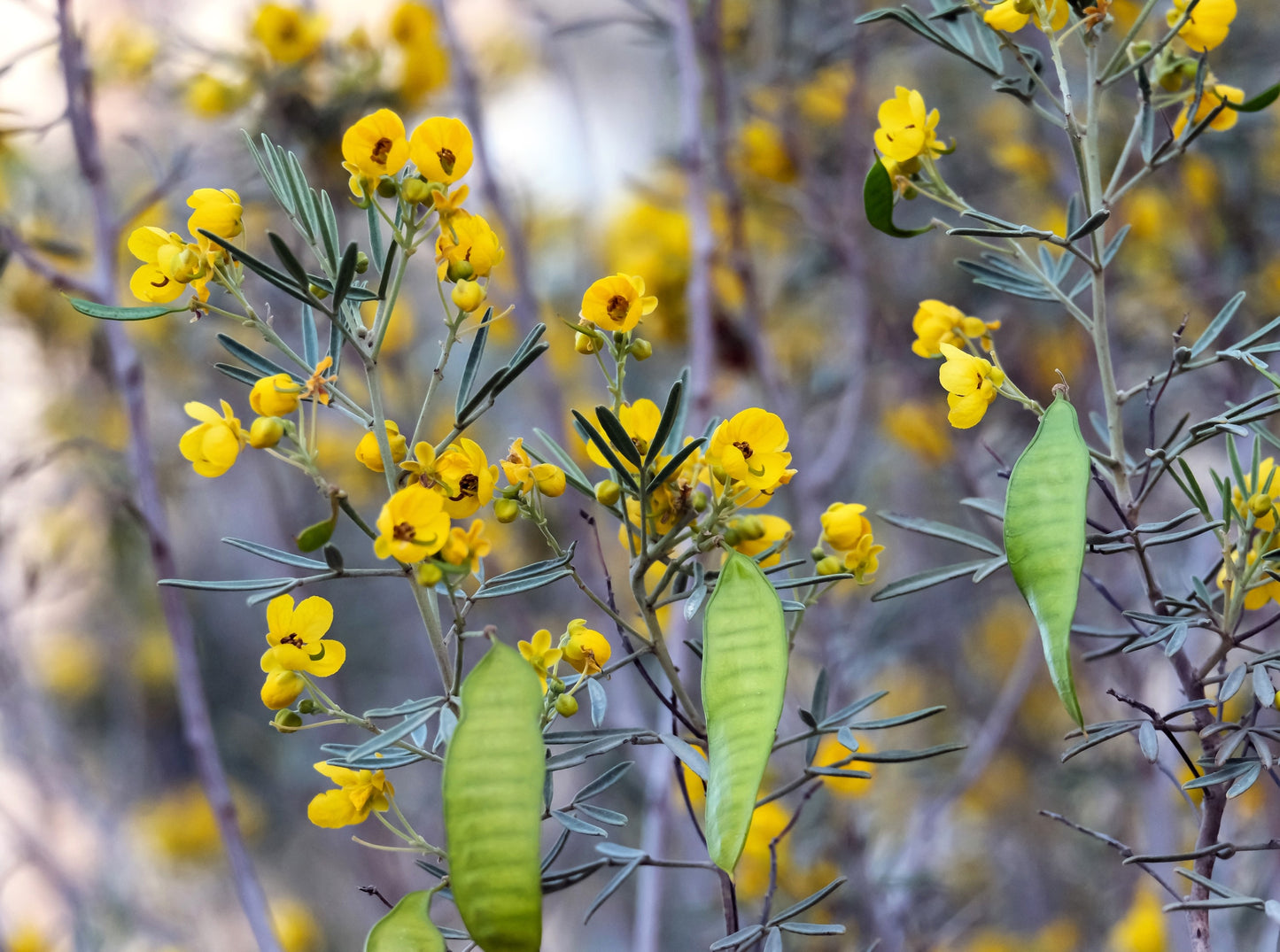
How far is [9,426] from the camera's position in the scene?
178cm

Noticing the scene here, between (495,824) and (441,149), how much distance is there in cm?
29

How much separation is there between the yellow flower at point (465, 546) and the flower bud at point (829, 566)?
175mm

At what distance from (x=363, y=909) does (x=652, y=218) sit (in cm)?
171

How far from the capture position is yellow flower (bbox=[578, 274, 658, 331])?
442mm

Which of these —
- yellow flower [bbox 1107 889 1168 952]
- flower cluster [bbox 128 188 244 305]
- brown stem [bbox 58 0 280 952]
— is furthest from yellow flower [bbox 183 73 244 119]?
yellow flower [bbox 1107 889 1168 952]

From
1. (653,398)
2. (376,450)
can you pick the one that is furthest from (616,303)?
(653,398)

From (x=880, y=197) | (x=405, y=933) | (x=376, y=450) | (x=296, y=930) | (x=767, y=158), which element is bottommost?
(x=296, y=930)

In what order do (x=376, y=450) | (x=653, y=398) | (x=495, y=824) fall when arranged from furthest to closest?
(x=653, y=398) → (x=376, y=450) → (x=495, y=824)

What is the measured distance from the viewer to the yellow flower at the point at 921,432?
1.29m

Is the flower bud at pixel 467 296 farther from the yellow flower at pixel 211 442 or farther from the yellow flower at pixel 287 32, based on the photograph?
the yellow flower at pixel 287 32

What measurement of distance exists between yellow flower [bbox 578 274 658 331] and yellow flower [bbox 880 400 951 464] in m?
0.90

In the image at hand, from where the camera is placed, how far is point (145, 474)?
78 centimetres

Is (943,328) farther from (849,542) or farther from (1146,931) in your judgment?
(1146,931)

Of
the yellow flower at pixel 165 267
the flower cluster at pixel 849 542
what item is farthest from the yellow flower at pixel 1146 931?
the yellow flower at pixel 165 267
